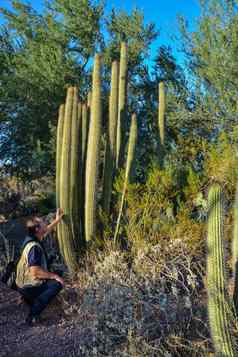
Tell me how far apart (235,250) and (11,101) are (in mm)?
8635

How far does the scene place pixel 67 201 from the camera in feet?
23.6

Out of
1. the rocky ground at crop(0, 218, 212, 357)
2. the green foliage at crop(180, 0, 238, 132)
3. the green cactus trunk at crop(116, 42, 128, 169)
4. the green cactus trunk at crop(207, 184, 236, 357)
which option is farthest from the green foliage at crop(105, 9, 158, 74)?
the green cactus trunk at crop(207, 184, 236, 357)

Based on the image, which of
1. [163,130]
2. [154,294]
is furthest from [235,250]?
[163,130]

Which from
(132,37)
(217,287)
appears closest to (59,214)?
(217,287)

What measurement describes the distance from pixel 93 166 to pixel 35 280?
6.37 feet

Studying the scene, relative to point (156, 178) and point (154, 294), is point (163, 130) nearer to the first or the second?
point (156, 178)

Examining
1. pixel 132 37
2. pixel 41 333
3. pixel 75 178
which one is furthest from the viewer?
pixel 132 37

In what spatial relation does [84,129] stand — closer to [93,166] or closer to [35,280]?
[93,166]

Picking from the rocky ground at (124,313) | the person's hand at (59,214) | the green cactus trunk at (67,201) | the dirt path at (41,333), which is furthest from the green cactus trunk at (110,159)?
the dirt path at (41,333)

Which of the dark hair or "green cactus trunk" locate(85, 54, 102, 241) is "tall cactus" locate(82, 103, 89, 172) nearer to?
"green cactus trunk" locate(85, 54, 102, 241)

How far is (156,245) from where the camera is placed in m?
6.02

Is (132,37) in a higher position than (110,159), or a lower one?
higher

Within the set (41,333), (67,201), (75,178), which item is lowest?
(41,333)

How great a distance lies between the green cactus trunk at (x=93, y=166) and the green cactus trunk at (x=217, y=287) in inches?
118
